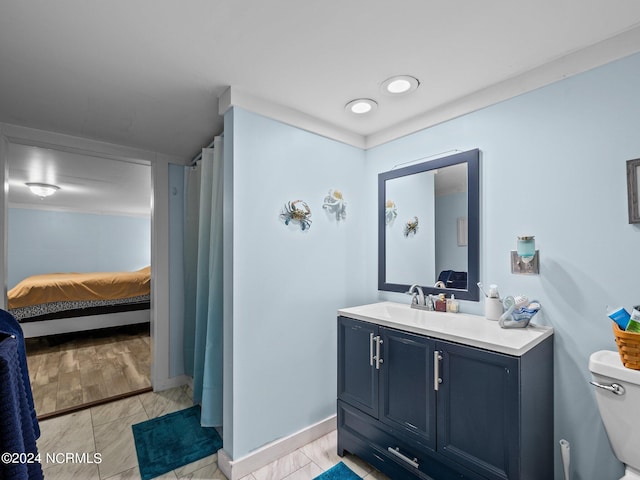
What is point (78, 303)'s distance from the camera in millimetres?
4461

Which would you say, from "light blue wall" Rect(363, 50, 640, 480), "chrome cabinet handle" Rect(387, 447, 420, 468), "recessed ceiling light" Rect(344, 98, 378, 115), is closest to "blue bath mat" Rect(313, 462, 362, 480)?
"chrome cabinet handle" Rect(387, 447, 420, 468)

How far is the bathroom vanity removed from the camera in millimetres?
1289

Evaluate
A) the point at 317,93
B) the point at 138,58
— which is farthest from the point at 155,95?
the point at 317,93

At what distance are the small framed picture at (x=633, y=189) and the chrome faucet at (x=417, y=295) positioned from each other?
113 centimetres

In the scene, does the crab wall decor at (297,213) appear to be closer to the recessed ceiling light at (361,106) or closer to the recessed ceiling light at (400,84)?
the recessed ceiling light at (361,106)

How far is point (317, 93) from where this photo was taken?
1.89 m

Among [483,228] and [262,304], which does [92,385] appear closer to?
Answer: [262,304]

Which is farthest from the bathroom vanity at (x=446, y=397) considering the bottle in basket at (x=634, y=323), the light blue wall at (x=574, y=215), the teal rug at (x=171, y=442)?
the teal rug at (x=171, y=442)

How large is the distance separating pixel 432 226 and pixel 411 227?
0.17 metres

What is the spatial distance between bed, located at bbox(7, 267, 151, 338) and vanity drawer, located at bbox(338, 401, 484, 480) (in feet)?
13.9

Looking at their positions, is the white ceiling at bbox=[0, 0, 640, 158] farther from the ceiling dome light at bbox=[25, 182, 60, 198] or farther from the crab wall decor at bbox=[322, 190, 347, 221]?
the ceiling dome light at bbox=[25, 182, 60, 198]

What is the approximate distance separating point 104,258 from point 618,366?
7851mm

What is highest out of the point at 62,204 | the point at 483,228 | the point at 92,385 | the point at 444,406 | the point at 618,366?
the point at 62,204

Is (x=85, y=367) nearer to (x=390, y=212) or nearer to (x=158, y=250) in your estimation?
(x=158, y=250)
